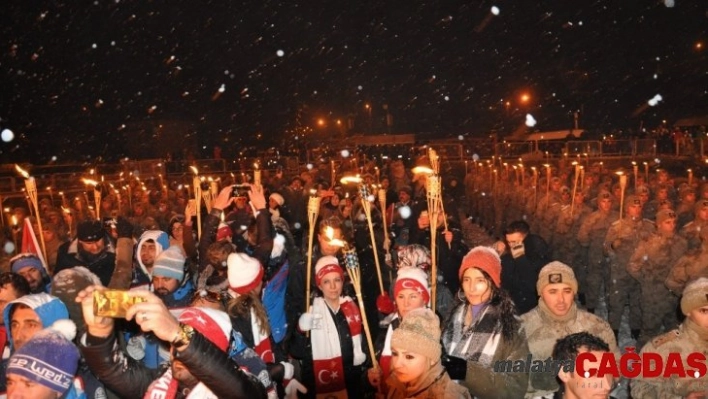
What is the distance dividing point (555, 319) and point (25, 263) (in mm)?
4241

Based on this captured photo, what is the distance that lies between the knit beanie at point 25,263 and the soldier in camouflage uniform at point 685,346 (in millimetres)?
4704

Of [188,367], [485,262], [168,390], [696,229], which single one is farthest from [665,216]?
[188,367]

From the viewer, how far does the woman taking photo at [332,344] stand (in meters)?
4.48

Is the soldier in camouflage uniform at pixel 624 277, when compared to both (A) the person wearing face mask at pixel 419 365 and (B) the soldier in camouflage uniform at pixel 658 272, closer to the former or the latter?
(B) the soldier in camouflage uniform at pixel 658 272

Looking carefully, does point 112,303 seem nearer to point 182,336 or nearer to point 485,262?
point 182,336

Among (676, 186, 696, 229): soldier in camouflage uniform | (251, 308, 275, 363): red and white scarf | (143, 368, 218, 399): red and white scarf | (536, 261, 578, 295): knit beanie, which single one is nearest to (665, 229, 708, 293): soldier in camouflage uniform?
(536, 261, 578, 295): knit beanie

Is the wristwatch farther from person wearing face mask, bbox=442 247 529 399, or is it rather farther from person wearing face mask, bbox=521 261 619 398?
person wearing face mask, bbox=521 261 619 398

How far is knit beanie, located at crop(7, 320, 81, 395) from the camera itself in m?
2.67

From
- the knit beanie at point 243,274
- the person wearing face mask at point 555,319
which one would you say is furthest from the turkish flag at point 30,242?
the person wearing face mask at point 555,319

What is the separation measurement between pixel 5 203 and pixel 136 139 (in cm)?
2845

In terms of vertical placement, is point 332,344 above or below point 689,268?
above

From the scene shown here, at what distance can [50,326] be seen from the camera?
3.15m

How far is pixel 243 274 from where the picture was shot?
169 inches

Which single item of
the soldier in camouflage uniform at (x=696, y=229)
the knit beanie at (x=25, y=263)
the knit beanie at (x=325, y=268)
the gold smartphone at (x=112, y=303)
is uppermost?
the gold smartphone at (x=112, y=303)
